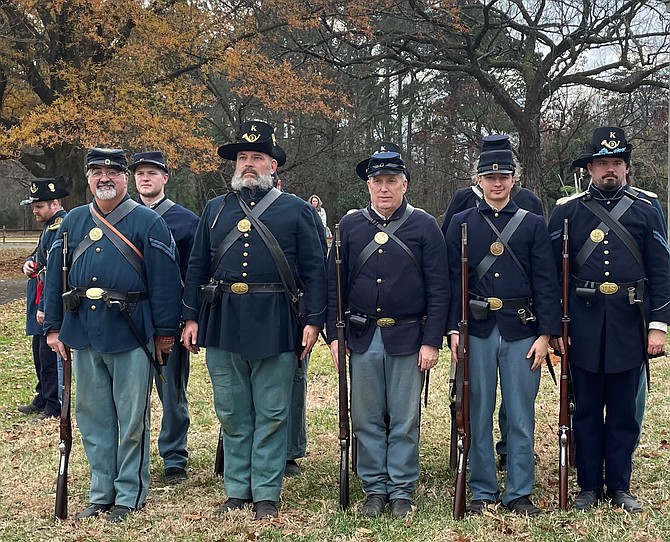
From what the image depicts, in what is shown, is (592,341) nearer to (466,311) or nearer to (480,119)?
(466,311)

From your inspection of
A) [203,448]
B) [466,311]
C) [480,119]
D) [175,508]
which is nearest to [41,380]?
[203,448]

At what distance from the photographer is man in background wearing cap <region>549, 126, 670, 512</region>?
4.76m

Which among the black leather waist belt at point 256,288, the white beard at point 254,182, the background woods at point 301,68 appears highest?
the background woods at point 301,68

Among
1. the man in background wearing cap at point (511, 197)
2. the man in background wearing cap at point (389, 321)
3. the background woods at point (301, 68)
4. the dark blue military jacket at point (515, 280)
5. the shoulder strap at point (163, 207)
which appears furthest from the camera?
the background woods at point (301, 68)

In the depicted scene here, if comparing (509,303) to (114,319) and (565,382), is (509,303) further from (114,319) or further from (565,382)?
(114,319)

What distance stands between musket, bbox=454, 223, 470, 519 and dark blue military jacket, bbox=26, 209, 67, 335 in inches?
155

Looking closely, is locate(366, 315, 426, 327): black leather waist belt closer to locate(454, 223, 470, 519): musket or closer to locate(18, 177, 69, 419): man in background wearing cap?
locate(454, 223, 470, 519): musket

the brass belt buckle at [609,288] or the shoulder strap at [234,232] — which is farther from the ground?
the shoulder strap at [234,232]

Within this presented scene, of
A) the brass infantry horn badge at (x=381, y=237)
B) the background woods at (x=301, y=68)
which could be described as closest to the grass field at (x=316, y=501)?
the brass infantry horn badge at (x=381, y=237)

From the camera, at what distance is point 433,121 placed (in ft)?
92.1

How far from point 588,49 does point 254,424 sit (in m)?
14.2

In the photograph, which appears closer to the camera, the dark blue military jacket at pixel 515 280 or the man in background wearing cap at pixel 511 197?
the dark blue military jacket at pixel 515 280

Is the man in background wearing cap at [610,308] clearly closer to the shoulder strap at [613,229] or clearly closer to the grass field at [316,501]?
the shoulder strap at [613,229]

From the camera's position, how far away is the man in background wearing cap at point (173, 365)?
5836 millimetres
